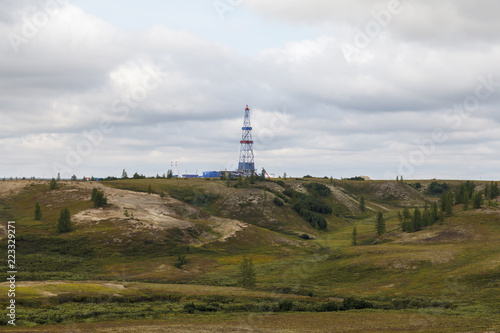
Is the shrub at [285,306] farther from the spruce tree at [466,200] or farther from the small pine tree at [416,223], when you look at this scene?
the spruce tree at [466,200]

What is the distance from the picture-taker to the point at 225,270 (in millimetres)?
124688

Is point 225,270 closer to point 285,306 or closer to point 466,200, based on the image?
point 285,306

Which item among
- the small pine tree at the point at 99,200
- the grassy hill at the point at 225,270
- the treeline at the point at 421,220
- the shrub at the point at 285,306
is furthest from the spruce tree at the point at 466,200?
the small pine tree at the point at 99,200

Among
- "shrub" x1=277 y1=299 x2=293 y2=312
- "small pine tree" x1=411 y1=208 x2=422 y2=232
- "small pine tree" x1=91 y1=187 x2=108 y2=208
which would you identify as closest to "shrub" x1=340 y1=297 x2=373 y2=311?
"shrub" x1=277 y1=299 x2=293 y2=312

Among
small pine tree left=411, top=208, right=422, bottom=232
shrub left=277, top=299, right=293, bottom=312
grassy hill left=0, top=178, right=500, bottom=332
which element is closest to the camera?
grassy hill left=0, top=178, right=500, bottom=332

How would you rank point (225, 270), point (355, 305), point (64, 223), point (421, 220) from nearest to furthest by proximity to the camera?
point (355, 305) → point (225, 270) → point (64, 223) → point (421, 220)

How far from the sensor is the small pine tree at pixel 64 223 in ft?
487

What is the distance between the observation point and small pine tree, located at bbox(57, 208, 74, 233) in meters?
148

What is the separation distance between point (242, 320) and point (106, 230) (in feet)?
316

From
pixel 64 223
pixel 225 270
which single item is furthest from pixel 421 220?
pixel 64 223

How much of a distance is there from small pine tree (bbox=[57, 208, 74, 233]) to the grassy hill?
3.17 m

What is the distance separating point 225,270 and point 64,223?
61282 mm

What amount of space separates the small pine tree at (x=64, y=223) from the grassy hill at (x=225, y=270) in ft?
10.4

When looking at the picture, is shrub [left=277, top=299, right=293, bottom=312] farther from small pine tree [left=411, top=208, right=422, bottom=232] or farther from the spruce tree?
the spruce tree
